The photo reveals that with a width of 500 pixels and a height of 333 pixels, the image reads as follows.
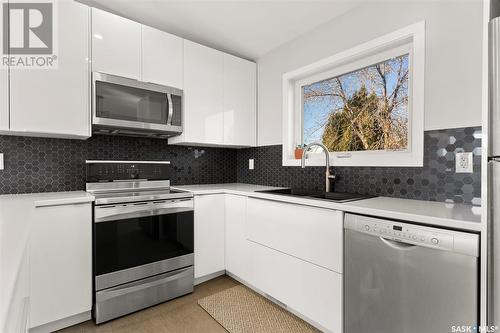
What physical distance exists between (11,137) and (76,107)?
61 cm

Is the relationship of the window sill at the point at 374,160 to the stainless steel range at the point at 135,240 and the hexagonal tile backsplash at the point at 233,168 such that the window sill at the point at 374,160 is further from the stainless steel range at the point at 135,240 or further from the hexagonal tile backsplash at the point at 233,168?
the stainless steel range at the point at 135,240

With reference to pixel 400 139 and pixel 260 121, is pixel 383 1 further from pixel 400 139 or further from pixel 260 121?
pixel 260 121

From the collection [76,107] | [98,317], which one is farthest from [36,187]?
[98,317]

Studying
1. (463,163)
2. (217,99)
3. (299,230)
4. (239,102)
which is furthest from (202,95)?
(463,163)

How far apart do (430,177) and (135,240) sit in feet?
7.07

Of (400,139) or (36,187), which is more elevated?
(400,139)

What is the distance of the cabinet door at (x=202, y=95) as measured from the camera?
8.36 feet

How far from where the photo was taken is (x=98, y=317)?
1.84m

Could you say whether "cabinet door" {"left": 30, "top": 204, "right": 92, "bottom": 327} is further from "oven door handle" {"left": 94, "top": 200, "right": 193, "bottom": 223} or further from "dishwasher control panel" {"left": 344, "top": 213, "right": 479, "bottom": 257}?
"dishwasher control panel" {"left": 344, "top": 213, "right": 479, "bottom": 257}

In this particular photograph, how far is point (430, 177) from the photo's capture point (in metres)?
1.68

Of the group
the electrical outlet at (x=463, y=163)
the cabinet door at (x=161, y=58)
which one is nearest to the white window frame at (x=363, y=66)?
the electrical outlet at (x=463, y=163)

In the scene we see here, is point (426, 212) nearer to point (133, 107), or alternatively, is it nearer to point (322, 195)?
point (322, 195)

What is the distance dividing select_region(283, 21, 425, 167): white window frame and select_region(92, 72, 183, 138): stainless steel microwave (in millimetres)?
1155

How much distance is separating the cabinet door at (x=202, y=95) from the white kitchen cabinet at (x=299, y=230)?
2.91ft
